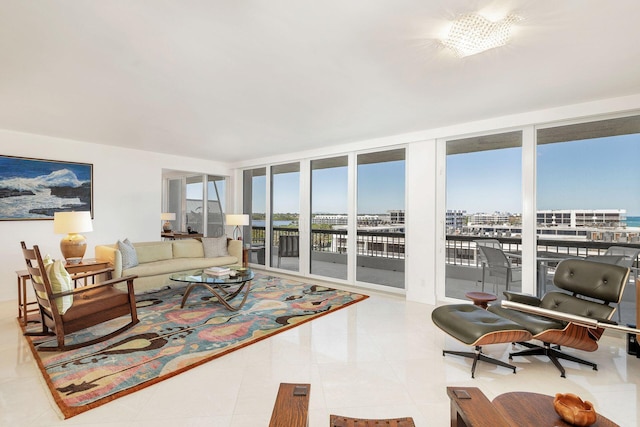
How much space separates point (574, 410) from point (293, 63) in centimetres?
269

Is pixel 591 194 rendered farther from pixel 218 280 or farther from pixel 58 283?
pixel 58 283

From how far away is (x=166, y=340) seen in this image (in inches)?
123

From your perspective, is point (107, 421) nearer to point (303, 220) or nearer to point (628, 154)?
point (303, 220)

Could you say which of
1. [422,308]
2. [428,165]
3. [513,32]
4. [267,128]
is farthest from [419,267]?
[513,32]

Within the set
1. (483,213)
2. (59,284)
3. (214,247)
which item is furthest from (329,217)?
(59,284)

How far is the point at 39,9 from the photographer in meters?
1.87

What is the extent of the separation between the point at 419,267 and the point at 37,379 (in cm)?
Result: 426

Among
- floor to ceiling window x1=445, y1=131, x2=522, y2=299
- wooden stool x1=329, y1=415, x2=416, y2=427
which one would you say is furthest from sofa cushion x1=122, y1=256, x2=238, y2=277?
wooden stool x1=329, y1=415, x2=416, y2=427

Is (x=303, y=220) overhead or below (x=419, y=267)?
overhead

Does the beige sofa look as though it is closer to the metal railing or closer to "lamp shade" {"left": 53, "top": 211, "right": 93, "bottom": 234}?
"lamp shade" {"left": 53, "top": 211, "right": 93, "bottom": 234}

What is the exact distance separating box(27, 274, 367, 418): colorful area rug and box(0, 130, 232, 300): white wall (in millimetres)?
1610

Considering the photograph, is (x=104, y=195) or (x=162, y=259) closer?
(x=162, y=259)

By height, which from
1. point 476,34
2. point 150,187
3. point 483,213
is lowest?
point 483,213

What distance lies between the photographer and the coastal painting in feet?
15.0
